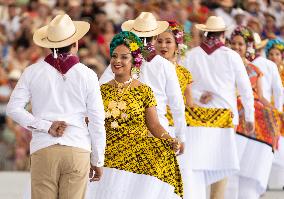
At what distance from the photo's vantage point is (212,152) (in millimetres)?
12094

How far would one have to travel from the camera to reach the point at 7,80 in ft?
56.2

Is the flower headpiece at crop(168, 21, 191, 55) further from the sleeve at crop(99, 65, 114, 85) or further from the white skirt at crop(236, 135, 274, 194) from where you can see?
the white skirt at crop(236, 135, 274, 194)

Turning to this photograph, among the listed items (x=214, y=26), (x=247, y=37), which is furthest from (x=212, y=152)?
(x=247, y=37)

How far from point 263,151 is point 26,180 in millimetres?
3962

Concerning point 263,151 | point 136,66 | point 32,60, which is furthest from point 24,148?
point 136,66

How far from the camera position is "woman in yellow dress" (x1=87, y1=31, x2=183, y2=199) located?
9.02 meters

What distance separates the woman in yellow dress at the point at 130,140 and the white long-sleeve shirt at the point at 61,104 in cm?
63

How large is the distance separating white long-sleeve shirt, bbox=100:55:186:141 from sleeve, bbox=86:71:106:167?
6.35 feet

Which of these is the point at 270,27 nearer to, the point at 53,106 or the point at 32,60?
the point at 32,60

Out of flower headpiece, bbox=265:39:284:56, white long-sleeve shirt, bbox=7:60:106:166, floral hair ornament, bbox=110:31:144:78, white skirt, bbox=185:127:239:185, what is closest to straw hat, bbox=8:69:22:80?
flower headpiece, bbox=265:39:284:56

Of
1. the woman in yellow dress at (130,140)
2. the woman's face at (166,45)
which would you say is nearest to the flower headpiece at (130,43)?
the woman in yellow dress at (130,140)

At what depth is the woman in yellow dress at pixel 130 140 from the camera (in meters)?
9.02

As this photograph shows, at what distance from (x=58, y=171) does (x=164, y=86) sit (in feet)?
7.38

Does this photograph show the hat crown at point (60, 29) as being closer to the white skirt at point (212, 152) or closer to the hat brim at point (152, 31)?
the hat brim at point (152, 31)
